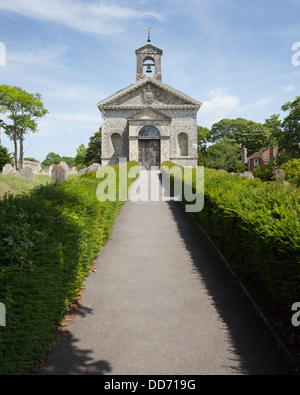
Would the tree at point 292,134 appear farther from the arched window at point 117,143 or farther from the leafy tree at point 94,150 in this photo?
the leafy tree at point 94,150

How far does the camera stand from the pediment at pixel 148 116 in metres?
34.9

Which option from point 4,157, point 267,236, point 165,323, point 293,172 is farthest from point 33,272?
point 4,157

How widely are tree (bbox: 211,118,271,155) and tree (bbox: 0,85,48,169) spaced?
46.0m

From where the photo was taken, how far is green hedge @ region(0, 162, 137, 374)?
3.23 m

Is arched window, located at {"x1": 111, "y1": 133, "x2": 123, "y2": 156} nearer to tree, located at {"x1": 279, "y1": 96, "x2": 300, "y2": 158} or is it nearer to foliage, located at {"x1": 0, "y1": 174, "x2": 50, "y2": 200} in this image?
foliage, located at {"x1": 0, "y1": 174, "x2": 50, "y2": 200}

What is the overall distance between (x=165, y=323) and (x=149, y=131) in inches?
1262

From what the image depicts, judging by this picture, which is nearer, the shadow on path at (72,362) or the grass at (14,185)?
the shadow on path at (72,362)

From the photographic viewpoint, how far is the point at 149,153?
36.4 m

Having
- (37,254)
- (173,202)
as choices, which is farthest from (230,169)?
(37,254)

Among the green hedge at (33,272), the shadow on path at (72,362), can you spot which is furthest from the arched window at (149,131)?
the shadow on path at (72,362)

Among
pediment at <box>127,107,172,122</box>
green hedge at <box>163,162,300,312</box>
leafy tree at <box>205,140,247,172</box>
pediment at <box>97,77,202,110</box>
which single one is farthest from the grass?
leafy tree at <box>205,140,247,172</box>

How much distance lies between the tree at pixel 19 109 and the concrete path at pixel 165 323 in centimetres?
5209

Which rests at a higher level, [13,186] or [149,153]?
[149,153]

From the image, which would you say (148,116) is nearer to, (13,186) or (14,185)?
(14,185)
